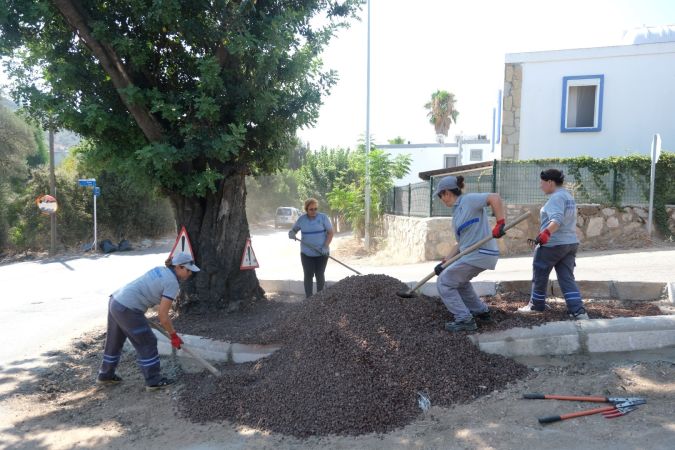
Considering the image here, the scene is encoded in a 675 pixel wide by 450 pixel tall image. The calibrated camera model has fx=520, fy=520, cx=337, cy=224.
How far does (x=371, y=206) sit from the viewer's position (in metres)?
18.9

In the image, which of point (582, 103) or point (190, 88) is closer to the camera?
point (190, 88)

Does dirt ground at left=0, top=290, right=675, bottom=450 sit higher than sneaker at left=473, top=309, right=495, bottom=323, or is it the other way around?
sneaker at left=473, top=309, right=495, bottom=323

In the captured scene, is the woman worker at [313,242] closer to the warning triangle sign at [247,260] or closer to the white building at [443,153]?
the warning triangle sign at [247,260]

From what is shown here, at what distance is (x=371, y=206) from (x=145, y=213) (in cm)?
1336

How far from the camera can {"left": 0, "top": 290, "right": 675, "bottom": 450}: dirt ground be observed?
3352 mm

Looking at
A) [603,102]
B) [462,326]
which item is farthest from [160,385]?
[603,102]

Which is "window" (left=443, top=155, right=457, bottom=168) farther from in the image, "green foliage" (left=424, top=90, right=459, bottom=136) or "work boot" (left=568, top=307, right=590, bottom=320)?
"work boot" (left=568, top=307, right=590, bottom=320)

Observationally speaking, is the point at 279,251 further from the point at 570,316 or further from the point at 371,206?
the point at 570,316

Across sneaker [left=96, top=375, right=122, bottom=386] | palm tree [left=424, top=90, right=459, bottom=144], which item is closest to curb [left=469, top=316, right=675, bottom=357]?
sneaker [left=96, top=375, right=122, bottom=386]

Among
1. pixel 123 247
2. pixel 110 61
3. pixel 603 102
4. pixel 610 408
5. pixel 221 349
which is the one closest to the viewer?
pixel 610 408

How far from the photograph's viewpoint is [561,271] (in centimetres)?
514

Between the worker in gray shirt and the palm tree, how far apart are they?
36.0 meters

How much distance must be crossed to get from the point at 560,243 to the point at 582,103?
41.8 ft

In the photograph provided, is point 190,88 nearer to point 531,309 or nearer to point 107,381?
point 107,381
